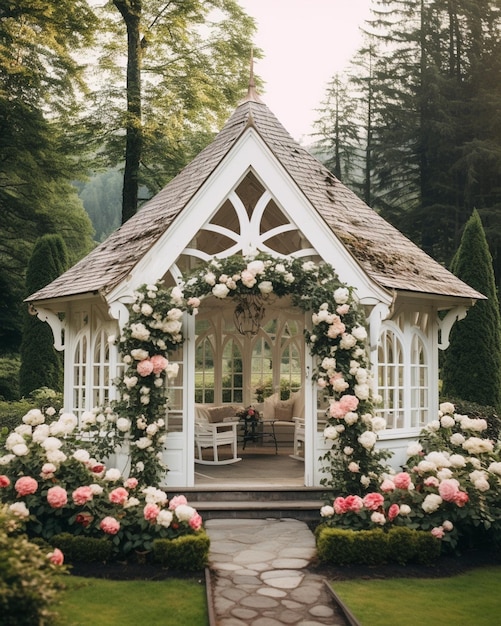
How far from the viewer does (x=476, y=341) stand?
15398mm

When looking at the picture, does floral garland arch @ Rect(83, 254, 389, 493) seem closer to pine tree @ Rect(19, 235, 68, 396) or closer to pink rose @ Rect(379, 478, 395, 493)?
pink rose @ Rect(379, 478, 395, 493)

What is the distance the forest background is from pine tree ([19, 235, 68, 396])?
2693mm

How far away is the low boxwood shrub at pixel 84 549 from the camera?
649 cm

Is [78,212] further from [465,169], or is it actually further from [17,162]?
[465,169]

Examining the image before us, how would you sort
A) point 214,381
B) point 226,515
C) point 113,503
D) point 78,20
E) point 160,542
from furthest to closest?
1. point 78,20
2. point 214,381
3. point 226,515
4. point 113,503
5. point 160,542

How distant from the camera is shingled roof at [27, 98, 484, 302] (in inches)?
354

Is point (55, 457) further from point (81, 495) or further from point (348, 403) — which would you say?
point (348, 403)

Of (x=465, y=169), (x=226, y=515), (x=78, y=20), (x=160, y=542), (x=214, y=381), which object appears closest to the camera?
(x=160, y=542)

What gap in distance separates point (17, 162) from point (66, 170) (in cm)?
149

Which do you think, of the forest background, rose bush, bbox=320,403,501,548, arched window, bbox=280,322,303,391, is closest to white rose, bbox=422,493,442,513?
rose bush, bbox=320,403,501,548

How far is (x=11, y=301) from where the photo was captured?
69.8 ft

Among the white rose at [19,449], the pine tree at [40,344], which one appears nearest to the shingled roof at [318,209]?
the white rose at [19,449]

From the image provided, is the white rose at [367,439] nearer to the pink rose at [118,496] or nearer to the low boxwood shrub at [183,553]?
the low boxwood shrub at [183,553]

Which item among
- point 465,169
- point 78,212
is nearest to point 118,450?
point 78,212
